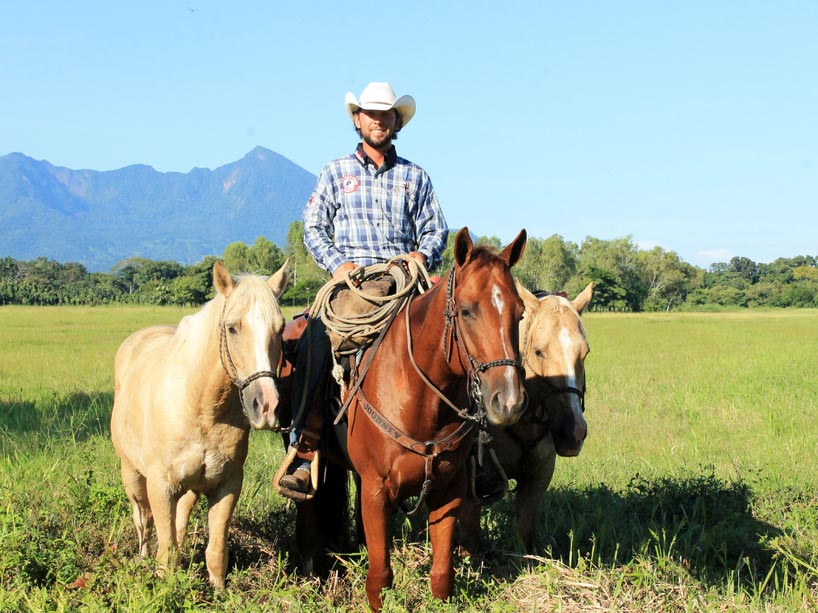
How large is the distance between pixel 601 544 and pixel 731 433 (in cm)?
613

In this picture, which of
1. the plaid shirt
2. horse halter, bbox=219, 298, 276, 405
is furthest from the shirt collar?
horse halter, bbox=219, 298, 276, 405

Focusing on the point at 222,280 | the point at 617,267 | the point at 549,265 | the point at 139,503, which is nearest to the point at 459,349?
the point at 222,280

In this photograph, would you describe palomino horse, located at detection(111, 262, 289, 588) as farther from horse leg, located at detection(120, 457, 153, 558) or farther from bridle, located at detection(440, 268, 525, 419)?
bridle, located at detection(440, 268, 525, 419)

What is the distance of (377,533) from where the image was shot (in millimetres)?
4094

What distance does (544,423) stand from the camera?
16.5 feet

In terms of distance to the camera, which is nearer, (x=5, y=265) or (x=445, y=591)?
(x=445, y=591)

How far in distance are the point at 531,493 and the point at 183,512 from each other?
2.48m

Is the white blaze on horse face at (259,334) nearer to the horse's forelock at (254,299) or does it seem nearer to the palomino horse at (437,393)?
the horse's forelock at (254,299)

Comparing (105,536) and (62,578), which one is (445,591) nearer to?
(62,578)

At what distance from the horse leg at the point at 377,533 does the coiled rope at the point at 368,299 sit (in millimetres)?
888

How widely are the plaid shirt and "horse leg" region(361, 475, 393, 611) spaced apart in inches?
73.7

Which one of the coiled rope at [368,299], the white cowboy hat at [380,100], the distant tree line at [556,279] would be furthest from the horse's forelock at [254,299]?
Answer: the distant tree line at [556,279]

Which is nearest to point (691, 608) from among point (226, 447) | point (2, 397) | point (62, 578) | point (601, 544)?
point (601, 544)

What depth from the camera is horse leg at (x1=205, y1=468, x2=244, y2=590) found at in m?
4.74
